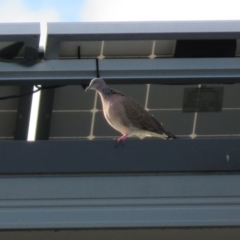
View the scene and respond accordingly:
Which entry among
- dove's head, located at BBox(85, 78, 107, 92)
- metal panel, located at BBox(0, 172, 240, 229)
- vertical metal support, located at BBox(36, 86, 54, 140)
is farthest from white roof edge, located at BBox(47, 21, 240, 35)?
metal panel, located at BBox(0, 172, 240, 229)

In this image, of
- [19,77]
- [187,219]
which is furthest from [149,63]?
[187,219]

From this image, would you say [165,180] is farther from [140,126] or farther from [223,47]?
[223,47]

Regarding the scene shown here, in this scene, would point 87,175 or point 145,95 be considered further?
point 145,95

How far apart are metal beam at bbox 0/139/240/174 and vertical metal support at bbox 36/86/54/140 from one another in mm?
1778

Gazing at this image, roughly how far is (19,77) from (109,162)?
1.24 meters

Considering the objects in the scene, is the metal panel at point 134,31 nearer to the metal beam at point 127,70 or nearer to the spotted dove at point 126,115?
the metal beam at point 127,70

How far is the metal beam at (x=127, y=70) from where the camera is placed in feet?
14.3

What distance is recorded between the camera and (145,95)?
17.9ft

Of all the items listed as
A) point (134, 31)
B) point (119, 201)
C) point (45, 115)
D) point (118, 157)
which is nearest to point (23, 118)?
point (45, 115)

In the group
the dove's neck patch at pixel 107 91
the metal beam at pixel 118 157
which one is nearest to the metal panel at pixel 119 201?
the metal beam at pixel 118 157

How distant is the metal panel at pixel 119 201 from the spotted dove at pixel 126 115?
120 cm

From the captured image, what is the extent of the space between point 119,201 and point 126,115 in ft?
4.41

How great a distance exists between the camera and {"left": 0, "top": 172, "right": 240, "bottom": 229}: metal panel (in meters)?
3.16

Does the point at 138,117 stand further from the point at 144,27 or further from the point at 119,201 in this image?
the point at 119,201
